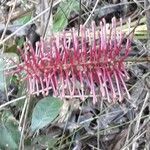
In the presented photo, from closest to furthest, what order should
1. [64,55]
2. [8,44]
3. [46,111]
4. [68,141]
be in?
[64,55] → [46,111] → [68,141] → [8,44]

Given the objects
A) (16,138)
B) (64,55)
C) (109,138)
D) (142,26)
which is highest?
(64,55)

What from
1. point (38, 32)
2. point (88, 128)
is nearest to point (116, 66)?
point (88, 128)

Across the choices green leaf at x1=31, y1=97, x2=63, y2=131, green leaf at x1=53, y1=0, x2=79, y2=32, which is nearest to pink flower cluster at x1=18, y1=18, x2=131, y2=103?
green leaf at x1=31, y1=97, x2=63, y2=131

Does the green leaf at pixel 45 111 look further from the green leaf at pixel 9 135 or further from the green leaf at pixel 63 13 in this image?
the green leaf at pixel 63 13

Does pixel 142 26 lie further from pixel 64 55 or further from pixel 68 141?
pixel 64 55

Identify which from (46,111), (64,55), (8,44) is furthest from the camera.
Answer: (8,44)

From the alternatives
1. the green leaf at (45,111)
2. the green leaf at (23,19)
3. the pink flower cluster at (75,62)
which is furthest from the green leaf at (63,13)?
the pink flower cluster at (75,62)
